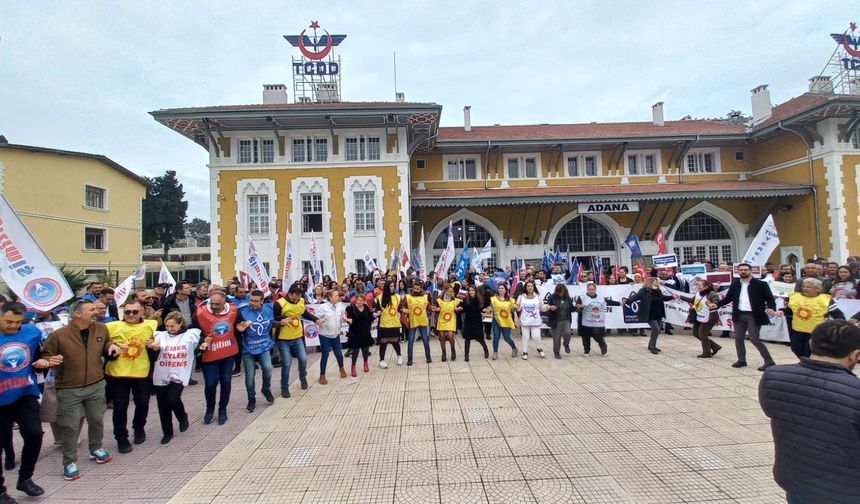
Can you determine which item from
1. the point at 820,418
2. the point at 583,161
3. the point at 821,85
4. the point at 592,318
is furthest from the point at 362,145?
the point at 821,85

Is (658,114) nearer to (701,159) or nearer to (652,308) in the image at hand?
(701,159)

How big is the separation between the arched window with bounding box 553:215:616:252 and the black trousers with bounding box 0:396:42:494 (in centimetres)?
2203

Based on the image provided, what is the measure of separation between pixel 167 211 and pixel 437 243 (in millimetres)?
40568

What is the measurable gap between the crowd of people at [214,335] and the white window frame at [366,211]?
9514 millimetres

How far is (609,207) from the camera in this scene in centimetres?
2086

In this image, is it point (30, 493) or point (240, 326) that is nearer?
point (30, 493)

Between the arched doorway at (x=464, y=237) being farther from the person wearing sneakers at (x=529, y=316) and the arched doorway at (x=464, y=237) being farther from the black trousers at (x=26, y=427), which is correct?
the black trousers at (x=26, y=427)

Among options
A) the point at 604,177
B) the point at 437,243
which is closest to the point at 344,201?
the point at 437,243

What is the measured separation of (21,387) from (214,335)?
1999mm

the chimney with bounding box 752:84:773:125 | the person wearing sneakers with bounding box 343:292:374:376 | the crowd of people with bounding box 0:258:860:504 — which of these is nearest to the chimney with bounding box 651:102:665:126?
the chimney with bounding box 752:84:773:125

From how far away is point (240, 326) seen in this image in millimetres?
5898

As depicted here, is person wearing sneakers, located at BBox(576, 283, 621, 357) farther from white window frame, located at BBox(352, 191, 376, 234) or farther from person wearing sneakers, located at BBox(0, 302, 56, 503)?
white window frame, located at BBox(352, 191, 376, 234)

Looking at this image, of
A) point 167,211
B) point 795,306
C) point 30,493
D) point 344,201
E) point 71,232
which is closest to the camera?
point 30,493

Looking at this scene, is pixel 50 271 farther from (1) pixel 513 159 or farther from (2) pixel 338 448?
(1) pixel 513 159
